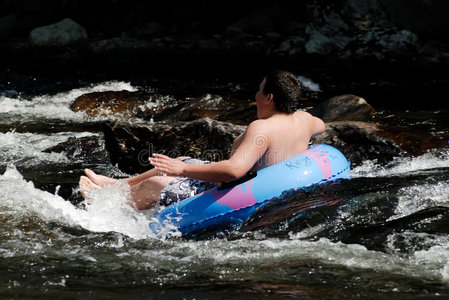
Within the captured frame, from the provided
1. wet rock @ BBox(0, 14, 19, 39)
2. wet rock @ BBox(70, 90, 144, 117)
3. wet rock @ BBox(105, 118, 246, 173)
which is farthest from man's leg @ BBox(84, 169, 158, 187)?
wet rock @ BBox(0, 14, 19, 39)

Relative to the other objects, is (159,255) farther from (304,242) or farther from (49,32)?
(49,32)

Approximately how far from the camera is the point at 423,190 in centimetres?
477

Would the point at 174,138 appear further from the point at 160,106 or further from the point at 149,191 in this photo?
the point at 160,106

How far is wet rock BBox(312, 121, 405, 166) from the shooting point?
5949 millimetres

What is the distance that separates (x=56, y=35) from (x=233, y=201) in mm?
11568

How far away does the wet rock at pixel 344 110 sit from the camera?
7.55 meters

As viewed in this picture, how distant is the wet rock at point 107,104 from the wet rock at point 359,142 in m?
3.82

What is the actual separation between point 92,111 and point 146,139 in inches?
120

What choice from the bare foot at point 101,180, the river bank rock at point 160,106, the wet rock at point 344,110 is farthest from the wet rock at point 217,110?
the bare foot at point 101,180

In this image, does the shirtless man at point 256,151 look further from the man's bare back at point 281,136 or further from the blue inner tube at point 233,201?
the blue inner tube at point 233,201

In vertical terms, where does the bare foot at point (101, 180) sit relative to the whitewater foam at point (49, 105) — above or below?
above

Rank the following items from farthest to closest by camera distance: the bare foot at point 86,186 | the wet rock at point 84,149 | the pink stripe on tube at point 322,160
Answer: the wet rock at point 84,149 → the bare foot at point 86,186 → the pink stripe on tube at point 322,160

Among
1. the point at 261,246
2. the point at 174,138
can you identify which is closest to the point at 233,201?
the point at 261,246

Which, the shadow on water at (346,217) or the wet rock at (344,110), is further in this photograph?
the wet rock at (344,110)
